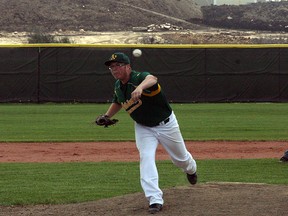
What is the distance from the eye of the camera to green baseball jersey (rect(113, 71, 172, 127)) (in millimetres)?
7250

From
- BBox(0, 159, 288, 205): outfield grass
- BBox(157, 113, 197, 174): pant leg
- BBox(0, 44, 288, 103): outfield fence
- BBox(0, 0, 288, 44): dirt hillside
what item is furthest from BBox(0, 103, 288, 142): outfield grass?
BBox(0, 0, 288, 44): dirt hillside

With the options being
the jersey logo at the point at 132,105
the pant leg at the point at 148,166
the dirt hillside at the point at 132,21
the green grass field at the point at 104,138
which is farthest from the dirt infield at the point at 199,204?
the dirt hillside at the point at 132,21

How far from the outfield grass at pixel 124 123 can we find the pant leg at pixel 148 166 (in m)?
8.62

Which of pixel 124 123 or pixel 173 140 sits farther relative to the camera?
pixel 124 123

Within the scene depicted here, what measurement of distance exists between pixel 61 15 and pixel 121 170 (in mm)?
48491

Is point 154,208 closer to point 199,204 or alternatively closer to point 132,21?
point 199,204

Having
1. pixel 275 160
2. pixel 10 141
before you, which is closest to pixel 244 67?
pixel 10 141

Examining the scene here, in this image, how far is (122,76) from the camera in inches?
284

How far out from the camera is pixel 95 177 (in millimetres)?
10336

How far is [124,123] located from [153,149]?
42.1 ft

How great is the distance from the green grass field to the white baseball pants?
1.34m

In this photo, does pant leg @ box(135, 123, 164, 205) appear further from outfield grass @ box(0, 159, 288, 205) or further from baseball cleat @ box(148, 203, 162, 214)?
outfield grass @ box(0, 159, 288, 205)

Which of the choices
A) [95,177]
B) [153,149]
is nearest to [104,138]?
[95,177]

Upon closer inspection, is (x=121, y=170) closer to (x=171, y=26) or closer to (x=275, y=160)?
(x=275, y=160)
